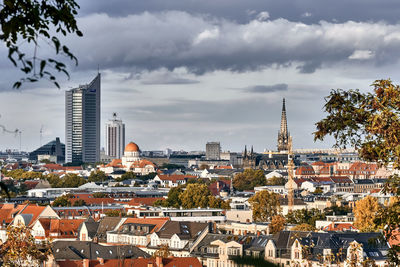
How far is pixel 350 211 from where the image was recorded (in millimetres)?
145250

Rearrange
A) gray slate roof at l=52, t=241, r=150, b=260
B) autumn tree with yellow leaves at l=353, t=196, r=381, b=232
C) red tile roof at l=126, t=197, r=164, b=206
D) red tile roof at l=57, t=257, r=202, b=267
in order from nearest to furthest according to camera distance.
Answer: red tile roof at l=57, t=257, r=202, b=267, gray slate roof at l=52, t=241, r=150, b=260, autumn tree with yellow leaves at l=353, t=196, r=381, b=232, red tile roof at l=126, t=197, r=164, b=206

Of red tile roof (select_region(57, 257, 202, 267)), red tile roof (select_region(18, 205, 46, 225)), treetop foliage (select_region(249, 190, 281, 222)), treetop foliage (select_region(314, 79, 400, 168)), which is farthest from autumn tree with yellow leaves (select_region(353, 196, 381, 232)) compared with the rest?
treetop foliage (select_region(314, 79, 400, 168))

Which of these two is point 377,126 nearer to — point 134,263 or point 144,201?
point 134,263

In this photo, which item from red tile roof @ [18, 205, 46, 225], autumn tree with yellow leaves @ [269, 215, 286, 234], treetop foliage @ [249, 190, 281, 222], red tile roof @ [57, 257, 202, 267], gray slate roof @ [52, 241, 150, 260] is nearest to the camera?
red tile roof @ [57, 257, 202, 267]

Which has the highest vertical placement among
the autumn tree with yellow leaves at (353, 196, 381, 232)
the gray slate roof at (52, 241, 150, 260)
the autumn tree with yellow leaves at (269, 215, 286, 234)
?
the autumn tree with yellow leaves at (353, 196, 381, 232)

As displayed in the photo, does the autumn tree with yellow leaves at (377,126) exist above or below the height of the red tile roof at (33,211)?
above

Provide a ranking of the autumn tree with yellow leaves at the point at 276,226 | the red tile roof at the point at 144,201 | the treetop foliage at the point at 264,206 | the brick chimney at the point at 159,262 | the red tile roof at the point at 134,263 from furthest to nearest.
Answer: the red tile roof at the point at 144,201 < the treetop foliage at the point at 264,206 < the autumn tree with yellow leaves at the point at 276,226 < the red tile roof at the point at 134,263 < the brick chimney at the point at 159,262

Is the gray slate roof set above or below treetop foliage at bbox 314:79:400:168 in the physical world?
below

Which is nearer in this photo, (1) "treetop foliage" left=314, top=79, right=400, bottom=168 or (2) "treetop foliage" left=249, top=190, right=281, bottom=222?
(1) "treetop foliage" left=314, top=79, right=400, bottom=168

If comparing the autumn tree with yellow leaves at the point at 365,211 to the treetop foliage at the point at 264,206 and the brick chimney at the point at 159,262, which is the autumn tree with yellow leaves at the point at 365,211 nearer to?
the treetop foliage at the point at 264,206

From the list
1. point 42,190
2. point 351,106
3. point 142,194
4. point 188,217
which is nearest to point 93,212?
point 188,217

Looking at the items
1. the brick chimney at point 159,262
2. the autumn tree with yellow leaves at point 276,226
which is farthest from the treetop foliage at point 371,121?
the autumn tree with yellow leaves at point 276,226

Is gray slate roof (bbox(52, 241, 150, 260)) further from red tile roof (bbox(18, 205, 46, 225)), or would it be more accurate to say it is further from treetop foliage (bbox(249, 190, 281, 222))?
treetop foliage (bbox(249, 190, 281, 222))

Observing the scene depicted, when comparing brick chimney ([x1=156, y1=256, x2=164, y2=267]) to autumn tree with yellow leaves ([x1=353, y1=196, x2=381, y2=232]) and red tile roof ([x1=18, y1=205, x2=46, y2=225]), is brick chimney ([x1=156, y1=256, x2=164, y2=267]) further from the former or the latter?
A: red tile roof ([x1=18, y1=205, x2=46, y2=225])
